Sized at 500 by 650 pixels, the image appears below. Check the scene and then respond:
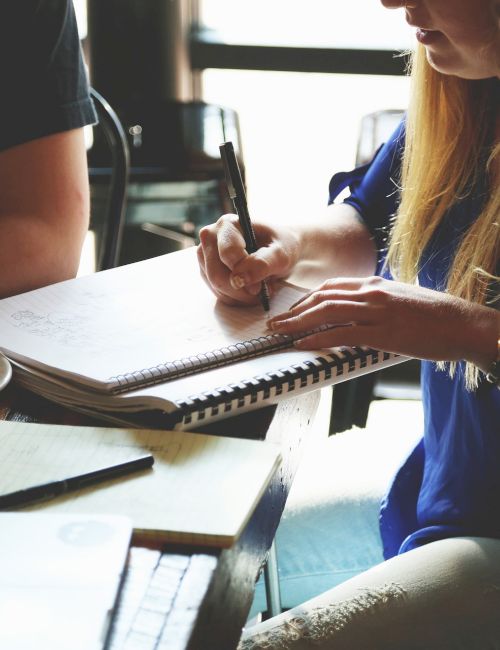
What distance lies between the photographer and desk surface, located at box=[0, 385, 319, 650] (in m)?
0.44

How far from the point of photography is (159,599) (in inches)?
17.1

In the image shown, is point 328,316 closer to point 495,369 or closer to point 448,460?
point 495,369

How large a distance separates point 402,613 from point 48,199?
Answer: 64 centimetres

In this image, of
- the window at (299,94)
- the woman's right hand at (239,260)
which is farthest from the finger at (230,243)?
the window at (299,94)

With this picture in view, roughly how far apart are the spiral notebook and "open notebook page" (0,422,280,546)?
4cm

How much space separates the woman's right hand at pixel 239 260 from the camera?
0.84m

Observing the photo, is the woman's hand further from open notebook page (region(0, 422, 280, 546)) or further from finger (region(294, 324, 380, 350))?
open notebook page (region(0, 422, 280, 546))

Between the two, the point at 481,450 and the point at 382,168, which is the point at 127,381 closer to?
the point at 481,450

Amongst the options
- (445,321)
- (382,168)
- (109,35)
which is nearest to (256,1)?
(109,35)

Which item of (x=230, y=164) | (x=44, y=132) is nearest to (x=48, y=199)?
(x=44, y=132)

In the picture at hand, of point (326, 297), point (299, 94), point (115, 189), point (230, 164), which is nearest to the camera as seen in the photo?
point (326, 297)

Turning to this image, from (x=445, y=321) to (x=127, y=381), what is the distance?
0.95 feet

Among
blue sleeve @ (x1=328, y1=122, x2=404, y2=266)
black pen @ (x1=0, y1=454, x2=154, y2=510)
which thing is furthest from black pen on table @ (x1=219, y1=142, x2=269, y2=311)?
black pen @ (x1=0, y1=454, x2=154, y2=510)

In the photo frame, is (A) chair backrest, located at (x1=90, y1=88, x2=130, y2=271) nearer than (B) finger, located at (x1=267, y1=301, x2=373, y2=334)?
No
